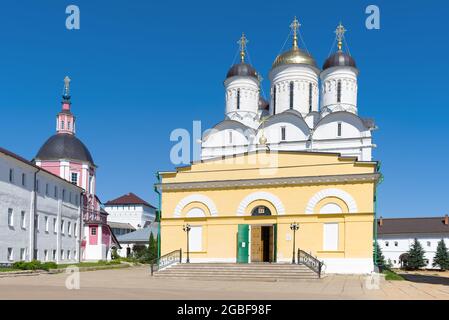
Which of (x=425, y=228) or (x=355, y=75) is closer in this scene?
(x=355, y=75)

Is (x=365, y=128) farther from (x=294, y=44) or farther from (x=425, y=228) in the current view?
(x=425, y=228)

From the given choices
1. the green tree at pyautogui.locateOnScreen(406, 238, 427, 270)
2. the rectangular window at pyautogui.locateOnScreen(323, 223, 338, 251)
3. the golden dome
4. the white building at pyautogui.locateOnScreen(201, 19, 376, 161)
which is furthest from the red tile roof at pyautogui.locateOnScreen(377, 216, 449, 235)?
the rectangular window at pyautogui.locateOnScreen(323, 223, 338, 251)

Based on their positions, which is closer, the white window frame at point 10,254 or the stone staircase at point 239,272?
the stone staircase at point 239,272

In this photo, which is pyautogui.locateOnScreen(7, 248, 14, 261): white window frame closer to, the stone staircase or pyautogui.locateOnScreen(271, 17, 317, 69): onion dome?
the stone staircase

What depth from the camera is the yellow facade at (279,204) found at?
2720cm

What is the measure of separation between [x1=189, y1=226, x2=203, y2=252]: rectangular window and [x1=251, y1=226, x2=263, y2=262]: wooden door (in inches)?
121

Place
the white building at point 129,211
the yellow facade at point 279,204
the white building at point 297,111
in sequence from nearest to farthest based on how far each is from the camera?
the yellow facade at point 279,204, the white building at point 297,111, the white building at point 129,211

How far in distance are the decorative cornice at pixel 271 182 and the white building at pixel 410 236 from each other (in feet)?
150

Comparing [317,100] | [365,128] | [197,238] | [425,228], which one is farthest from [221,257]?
[425,228]

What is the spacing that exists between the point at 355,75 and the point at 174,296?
38.9 meters

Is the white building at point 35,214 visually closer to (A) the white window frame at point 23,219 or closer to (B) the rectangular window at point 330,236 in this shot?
(A) the white window frame at point 23,219

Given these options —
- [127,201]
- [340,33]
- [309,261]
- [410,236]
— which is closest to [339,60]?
[340,33]

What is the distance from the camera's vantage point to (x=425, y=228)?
236 ft

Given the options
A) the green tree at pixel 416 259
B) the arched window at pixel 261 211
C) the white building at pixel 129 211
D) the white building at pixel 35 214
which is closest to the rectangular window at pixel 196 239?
the arched window at pixel 261 211
